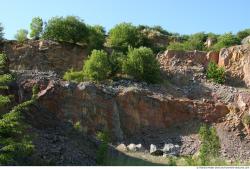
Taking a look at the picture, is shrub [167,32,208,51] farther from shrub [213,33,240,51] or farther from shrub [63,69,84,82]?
shrub [63,69,84,82]

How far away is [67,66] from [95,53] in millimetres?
3061

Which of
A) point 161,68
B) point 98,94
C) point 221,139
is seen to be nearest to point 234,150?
point 221,139

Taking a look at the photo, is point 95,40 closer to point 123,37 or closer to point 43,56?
point 123,37

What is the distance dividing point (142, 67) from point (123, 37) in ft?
23.2

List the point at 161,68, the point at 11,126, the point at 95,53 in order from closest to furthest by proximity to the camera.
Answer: the point at 11,126 < the point at 95,53 < the point at 161,68

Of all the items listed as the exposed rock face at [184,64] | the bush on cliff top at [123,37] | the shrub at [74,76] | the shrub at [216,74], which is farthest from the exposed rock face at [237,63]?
the shrub at [74,76]

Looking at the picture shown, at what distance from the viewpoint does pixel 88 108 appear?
3106cm

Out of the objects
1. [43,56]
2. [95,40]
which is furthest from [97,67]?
[95,40]

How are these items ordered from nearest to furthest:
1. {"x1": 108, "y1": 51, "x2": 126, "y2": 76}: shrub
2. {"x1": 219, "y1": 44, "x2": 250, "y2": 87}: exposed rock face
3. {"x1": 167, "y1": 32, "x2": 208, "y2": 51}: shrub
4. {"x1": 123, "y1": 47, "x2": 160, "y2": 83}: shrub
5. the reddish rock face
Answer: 1. the reddish rock face
2. {"x1": 123, "y1": 47, "x2": 160, "y2": 83}: shrub
3. {"x1": 108, "y1": 51, "x2": 126, "y2": 76}: shrub
4. {"x1": 219, "y1": 44, "x2": 250, "y2": 87}: exposed rock face
5. {"x1": 167, "y1": 32, "x2": 208, "y2": 51}: shrub

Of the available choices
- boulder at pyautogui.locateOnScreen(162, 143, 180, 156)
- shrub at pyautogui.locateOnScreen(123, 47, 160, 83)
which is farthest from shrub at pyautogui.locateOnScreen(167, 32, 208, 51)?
boulder at pyautogui.locateOnScreen(162, 143, 180, 156)

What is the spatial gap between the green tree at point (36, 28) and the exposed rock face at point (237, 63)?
49.6 ft

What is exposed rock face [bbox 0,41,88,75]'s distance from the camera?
38.1 meters

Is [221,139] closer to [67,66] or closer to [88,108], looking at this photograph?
[88,108]

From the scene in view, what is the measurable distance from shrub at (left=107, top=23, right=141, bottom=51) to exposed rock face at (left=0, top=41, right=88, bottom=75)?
4.35m
